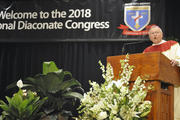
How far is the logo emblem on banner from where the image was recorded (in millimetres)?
5129

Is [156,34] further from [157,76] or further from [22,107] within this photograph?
[22,107]

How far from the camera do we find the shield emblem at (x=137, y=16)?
513 centimetres


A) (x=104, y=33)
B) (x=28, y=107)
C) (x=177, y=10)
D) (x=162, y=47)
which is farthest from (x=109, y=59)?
(x=177, y=10)

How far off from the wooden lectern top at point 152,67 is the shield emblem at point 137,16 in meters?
2.45

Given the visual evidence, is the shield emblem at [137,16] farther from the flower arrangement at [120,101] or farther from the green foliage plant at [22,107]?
the flower arrangement at [120,101]

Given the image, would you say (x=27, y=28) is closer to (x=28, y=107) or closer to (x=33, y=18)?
(x=33, y=18)

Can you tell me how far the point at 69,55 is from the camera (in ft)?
18.6

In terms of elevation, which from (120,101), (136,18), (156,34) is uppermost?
(136,18)

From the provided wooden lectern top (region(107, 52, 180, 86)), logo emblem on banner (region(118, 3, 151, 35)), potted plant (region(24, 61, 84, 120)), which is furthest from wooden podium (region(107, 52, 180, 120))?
logo emblem on banner (region(118, 3, 151, 35))

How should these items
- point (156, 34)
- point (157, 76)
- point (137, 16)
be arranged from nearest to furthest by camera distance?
point (157, 76)
point (156, 34)
point (137, 16)

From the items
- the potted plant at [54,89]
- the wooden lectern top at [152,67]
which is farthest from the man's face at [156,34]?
the potted plant at [54,89]

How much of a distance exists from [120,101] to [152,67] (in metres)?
0.37

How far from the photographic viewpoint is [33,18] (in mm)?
5648

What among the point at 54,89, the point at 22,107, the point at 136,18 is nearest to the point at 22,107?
the point at 22,107
